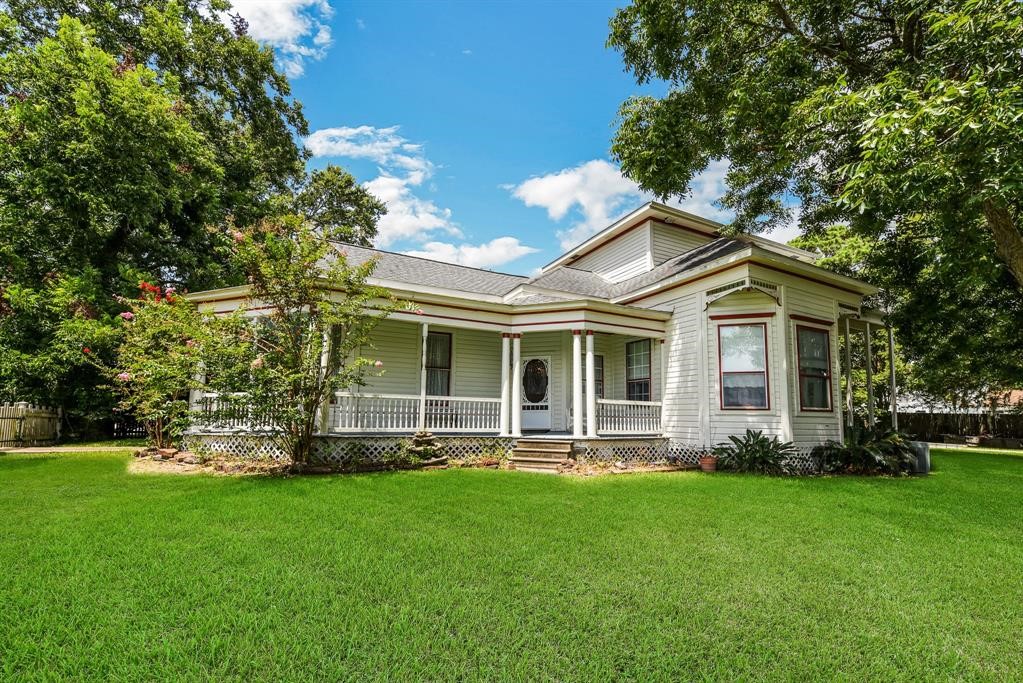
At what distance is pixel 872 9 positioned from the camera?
33.0 feet

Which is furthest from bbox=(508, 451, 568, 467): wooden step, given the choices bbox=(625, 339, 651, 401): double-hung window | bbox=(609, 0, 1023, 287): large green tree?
bbox=(609, 0, 1023, 287): large green tree

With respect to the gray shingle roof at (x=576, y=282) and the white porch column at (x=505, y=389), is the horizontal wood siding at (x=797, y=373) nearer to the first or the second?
the gray shingle roof at (x=576, y=282)

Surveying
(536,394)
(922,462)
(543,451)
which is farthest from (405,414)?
(922,462)

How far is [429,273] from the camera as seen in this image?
14.5m

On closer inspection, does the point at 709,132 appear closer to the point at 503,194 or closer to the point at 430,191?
the point at 503,194

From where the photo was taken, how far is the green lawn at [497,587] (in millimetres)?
2713

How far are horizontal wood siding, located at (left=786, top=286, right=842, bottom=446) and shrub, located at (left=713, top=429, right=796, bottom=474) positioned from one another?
0.59 m

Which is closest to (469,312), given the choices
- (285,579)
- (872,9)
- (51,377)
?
(285,579)

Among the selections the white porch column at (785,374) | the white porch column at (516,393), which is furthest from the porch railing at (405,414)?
the white porch column at (785,374)

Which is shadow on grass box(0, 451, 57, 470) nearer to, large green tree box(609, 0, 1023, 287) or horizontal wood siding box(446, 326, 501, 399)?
horizontal wood siding box(446, 326, 501, 399)

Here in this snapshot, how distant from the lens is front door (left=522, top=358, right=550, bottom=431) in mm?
13359

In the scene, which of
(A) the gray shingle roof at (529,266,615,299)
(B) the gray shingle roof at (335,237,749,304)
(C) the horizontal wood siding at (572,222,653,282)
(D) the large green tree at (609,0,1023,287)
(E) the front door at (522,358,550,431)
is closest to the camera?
(D) the large green tree at (609,0,1023,287)

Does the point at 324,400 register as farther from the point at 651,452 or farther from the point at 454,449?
the point at 651,452

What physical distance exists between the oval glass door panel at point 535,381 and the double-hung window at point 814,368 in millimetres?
6115
